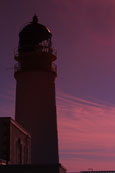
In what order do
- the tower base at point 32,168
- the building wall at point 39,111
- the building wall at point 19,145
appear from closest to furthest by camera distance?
the tower base at point 32,168 → the building wall at point 19,145 → the building wall at point 39,111

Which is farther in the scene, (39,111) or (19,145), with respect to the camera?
(39,111)

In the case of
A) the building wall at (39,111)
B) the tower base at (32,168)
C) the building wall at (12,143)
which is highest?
the building wall at (39,111)

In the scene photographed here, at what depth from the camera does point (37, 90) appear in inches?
1123

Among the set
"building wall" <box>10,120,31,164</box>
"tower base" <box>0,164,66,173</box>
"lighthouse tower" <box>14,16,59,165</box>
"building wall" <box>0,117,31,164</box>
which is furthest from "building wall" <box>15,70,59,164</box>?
"tower base" <box>0,164,66,173</box>

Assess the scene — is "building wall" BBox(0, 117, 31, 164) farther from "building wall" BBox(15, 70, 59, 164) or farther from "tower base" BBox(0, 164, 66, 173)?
"building wall" BBox(15, 70, 59, 164)

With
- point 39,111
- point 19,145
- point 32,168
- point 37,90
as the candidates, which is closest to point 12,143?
point 19,145

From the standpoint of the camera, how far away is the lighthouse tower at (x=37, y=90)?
2723 centimetres

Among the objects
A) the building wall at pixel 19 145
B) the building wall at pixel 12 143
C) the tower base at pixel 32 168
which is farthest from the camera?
the building wall at pixel 19 145

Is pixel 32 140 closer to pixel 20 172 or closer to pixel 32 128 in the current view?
pixel 32 128

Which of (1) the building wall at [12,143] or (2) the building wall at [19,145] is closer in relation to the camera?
(1) the building wall at [12,143]

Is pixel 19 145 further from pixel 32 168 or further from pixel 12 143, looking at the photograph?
pixel 32 168

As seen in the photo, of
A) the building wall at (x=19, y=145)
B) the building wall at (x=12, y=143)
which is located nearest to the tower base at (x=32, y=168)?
the building wall at (x=12, y=143)

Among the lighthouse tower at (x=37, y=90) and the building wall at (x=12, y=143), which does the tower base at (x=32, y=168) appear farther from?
the lighthouse tower at (x=37, y=90)

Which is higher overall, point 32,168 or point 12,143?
point 12,143
